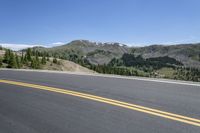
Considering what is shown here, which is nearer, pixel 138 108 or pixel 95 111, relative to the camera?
pixel 95 111

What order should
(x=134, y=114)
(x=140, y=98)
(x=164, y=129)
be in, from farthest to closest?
(x=140, y=98), (x=134, y=114), (x=164, y=129)

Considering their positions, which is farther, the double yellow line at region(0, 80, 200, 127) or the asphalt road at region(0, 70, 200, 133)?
the double yellow line at region(0, 80, 200, 127)

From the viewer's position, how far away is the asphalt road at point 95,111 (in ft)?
17.6

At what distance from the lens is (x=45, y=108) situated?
7094 mm

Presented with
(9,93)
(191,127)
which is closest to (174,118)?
(191,127)

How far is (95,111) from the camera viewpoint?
21.7 feet

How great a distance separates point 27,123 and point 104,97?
295cm

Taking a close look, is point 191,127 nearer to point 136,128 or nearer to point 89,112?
point 136,128

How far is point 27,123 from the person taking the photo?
230 inches

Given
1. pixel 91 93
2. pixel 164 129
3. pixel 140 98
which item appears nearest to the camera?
pixel 164 129

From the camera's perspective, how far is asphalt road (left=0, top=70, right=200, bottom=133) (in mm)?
5359

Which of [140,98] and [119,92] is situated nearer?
[140,98]

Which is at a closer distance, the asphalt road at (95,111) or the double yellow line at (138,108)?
the asphalt road at (95,111)

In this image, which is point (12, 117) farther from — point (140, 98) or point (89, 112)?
point (140, 98)
